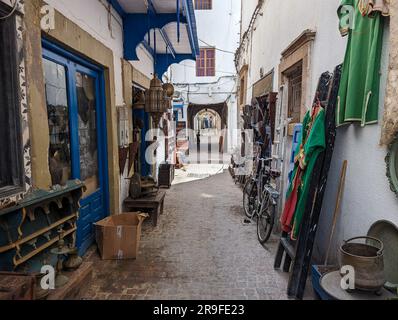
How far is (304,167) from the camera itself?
9.57ft

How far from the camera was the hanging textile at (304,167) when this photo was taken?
2.74m

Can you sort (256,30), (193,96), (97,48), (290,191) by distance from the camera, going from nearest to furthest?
(290,191) < (97,48) < (256,30) < (193,96)

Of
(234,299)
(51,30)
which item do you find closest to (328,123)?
(234,299)

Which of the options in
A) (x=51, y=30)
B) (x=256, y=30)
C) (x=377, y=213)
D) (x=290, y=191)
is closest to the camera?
(x=377, y=213)

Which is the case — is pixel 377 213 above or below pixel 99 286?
above

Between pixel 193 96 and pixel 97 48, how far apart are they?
11489mm

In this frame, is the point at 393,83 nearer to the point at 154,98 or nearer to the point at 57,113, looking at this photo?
the point at 57,113

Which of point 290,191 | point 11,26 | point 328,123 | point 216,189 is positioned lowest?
point 216,189

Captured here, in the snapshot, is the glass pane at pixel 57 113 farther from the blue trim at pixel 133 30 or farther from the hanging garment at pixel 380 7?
the hanging garment at pixel 380 7

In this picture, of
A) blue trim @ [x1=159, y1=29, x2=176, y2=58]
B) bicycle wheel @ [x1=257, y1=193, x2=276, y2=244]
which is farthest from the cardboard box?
blue trim @ [x1=159, y1=29, x2=176, y2=58]

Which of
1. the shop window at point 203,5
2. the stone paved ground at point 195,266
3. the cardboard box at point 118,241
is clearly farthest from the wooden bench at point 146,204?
the shop window at point 203,5

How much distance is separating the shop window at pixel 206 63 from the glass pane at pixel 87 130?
11.0 meters

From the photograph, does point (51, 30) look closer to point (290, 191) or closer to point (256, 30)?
point (290, 191)

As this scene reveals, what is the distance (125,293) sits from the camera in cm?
290
